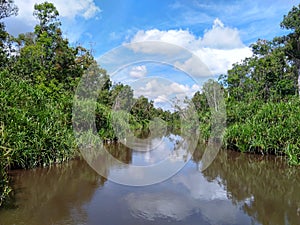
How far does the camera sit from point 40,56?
16.4 meters

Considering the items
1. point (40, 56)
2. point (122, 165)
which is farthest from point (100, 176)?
point (40, 56)

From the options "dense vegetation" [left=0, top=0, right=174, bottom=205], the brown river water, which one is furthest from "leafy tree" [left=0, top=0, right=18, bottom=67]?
the brown river water

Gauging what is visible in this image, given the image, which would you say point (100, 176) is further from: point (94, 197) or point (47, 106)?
point (47, 106)

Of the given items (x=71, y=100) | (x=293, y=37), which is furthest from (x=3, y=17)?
(x=293, y=37)

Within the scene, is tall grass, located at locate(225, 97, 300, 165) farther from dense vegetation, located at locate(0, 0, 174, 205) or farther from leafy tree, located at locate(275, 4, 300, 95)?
leafy tree, located at locate(275, 4, 300, 95)

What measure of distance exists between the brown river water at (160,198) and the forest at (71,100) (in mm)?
545

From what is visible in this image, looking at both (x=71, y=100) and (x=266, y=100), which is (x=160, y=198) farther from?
(x=266, y=100)

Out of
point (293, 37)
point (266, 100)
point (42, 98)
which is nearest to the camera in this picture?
point (42, 98)

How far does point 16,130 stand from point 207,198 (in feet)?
14.8

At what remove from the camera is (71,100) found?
11.6 meters

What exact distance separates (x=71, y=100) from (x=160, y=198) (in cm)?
723

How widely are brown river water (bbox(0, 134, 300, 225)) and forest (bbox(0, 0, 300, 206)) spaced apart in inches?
21.4

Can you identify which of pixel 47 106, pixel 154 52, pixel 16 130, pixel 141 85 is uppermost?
pixel 154 52

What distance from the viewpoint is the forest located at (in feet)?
23.5
